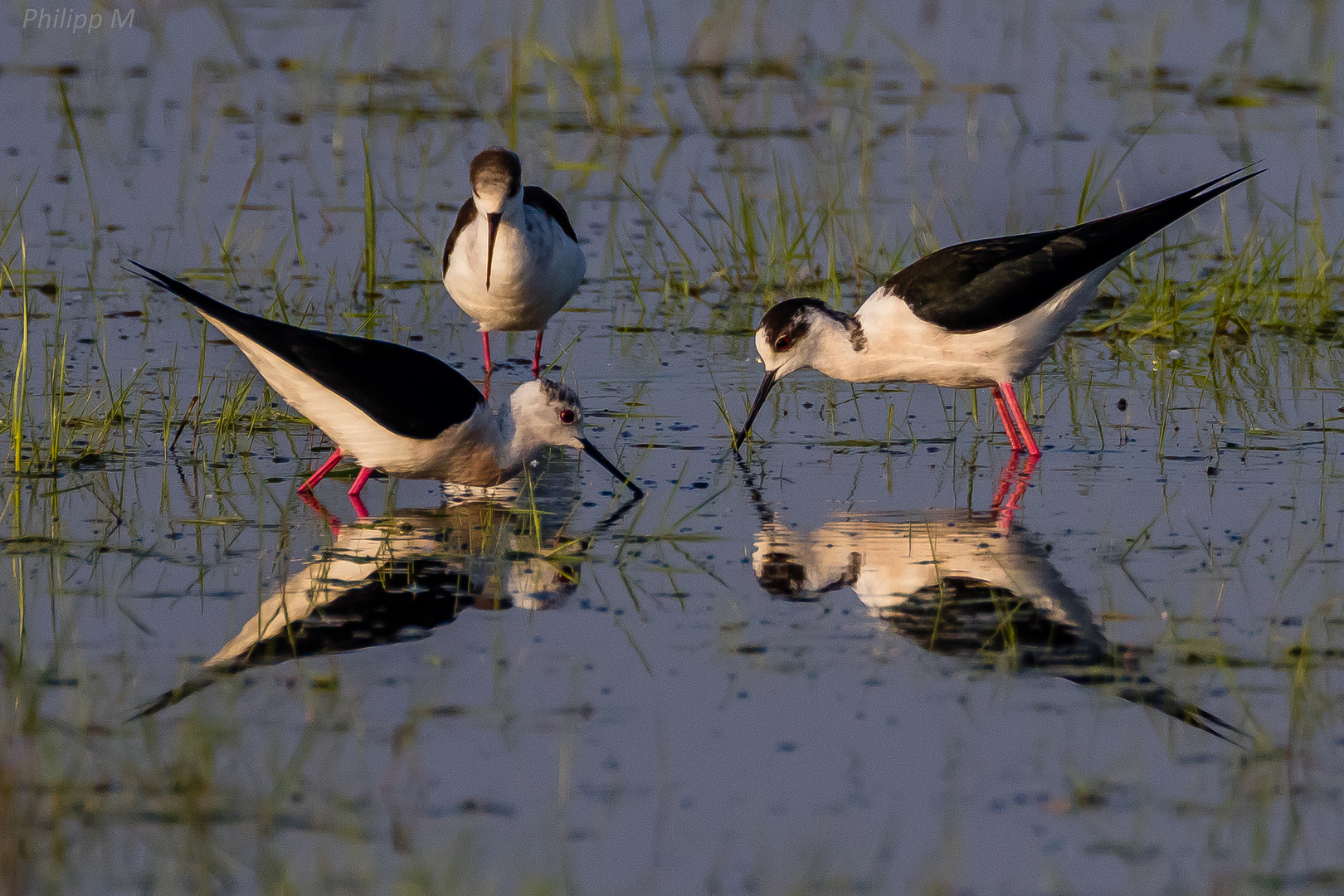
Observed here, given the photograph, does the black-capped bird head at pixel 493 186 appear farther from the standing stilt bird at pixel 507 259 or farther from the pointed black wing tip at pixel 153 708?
the pointed black wing tip at pixel 153 708

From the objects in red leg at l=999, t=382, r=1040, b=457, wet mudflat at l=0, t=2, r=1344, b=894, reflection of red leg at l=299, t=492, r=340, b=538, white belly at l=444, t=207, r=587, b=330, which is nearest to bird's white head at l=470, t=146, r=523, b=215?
white belly at l=444, t=207, r=587, b=330

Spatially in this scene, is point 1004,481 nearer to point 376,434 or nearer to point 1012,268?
point 1012,268

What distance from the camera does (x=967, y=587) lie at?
587 centimetres

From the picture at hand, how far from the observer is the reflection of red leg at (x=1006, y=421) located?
7840mm

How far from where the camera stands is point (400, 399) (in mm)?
6738

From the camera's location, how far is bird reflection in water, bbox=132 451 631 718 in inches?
206

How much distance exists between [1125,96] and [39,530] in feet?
33.8

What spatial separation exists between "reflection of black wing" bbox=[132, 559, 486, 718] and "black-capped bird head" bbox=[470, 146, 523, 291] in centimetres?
318

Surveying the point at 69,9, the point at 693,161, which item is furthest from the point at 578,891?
the point at 69,9

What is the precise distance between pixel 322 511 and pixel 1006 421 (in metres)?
Answer: 3.10

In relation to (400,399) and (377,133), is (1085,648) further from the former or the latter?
(377,133)

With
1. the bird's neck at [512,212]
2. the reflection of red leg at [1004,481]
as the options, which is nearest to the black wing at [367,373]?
the reflection of red leg at [1004,481]

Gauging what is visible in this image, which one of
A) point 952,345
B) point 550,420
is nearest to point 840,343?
point 952,345

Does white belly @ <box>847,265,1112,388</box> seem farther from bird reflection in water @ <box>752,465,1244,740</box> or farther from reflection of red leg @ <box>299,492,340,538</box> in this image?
reflection of red leg @ <box>299,492,340,538</box>
